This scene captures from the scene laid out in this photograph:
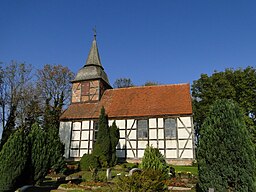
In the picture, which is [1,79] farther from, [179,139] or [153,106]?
[179,139]

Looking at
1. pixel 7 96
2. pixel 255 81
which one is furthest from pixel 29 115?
pixel 255 81

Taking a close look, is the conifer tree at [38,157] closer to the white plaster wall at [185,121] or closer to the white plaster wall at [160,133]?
the white plaster wall at [160,133]

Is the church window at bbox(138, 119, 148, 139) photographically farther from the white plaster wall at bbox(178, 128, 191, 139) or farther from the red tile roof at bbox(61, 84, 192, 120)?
the white plaster wall at bbox(178, 128, 191, 139)

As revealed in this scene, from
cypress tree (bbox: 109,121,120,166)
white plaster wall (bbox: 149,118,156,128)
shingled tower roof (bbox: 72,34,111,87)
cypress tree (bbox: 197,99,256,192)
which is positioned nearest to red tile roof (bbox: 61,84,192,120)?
white plaster wall (bbox: 149,118,156,128)

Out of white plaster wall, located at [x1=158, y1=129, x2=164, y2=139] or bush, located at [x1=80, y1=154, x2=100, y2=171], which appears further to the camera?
white plaster wall, located at [x1=158, y1=129, x2=164, y2=139]

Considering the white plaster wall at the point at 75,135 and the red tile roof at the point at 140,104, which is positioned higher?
the red tile roof at the point at 140,104

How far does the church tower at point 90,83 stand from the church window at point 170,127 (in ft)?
27.8

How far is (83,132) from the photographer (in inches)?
899

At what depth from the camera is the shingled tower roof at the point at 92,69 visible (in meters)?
26.0

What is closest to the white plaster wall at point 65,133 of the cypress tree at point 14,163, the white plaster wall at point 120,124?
the white plaster wall at point 120,124

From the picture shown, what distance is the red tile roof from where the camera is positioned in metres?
21.0

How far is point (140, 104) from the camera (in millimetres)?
22625

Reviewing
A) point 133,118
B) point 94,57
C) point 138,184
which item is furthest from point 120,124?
point 138,184

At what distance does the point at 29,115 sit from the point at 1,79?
5.01 metres
